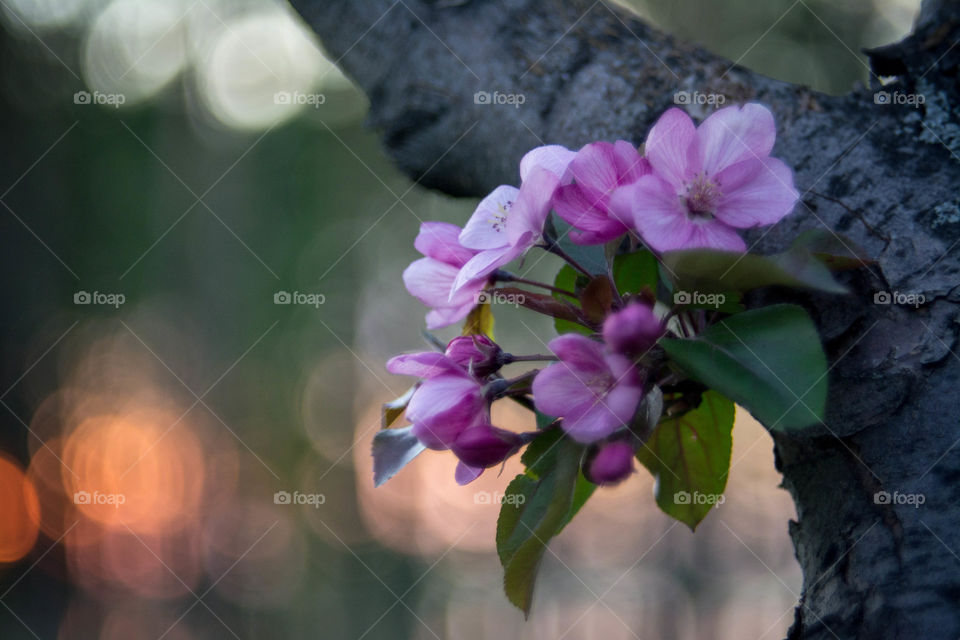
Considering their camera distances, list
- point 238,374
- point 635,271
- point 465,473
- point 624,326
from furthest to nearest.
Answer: point 238,374 < point 635,271 < point 465,473 < point 624,326

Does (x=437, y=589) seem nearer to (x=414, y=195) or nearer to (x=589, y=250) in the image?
(x=414, y=195)

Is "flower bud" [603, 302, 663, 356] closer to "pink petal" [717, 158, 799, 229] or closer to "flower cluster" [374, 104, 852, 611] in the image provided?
"flower cluster" [374, 104, 852, 611]

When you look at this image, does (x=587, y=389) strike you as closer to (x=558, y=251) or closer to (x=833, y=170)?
(x=558, y=251)

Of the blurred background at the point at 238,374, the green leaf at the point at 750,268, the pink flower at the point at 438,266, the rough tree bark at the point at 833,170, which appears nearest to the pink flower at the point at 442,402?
the pink flower at the point at 438,266

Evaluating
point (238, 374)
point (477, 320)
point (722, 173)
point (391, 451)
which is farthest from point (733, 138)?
point (238, 374)

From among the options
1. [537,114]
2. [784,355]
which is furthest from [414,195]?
[784,355]

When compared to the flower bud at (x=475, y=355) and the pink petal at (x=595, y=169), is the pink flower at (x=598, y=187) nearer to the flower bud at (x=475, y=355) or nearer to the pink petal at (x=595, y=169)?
the pink petal at (x=595, y=169)
